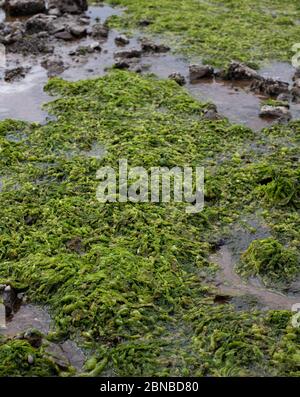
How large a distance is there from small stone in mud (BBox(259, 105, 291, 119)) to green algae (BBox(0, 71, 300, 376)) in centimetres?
40

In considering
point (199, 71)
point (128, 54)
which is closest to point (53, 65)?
point (128, 54)

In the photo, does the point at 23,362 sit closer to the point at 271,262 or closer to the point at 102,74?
the point at 271,262

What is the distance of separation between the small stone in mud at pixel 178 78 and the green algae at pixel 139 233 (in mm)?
568

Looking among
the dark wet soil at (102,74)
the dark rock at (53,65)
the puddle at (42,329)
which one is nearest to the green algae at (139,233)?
the puddle at (42,329)

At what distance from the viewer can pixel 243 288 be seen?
21.6ft

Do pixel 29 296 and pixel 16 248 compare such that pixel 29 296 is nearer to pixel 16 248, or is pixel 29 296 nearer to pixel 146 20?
pixel 16 248

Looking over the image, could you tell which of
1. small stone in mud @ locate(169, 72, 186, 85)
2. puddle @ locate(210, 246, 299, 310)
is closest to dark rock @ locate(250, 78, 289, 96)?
small stone in mud @ locate(169, 72, 186, 85)

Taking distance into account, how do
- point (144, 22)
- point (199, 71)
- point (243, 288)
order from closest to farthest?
1. point (243, 288)
2. point (199, 71)
3. point (144, 22)

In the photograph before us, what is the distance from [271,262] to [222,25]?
1074cm

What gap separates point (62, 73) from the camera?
13.1 meters

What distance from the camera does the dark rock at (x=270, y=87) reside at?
11.6 m

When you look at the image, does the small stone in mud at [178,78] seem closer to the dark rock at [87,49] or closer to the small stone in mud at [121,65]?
the small stone in mud at [121,65]

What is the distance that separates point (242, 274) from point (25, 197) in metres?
3.47

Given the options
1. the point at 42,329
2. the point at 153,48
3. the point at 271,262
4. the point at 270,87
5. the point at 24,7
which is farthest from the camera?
the point at 24,7
